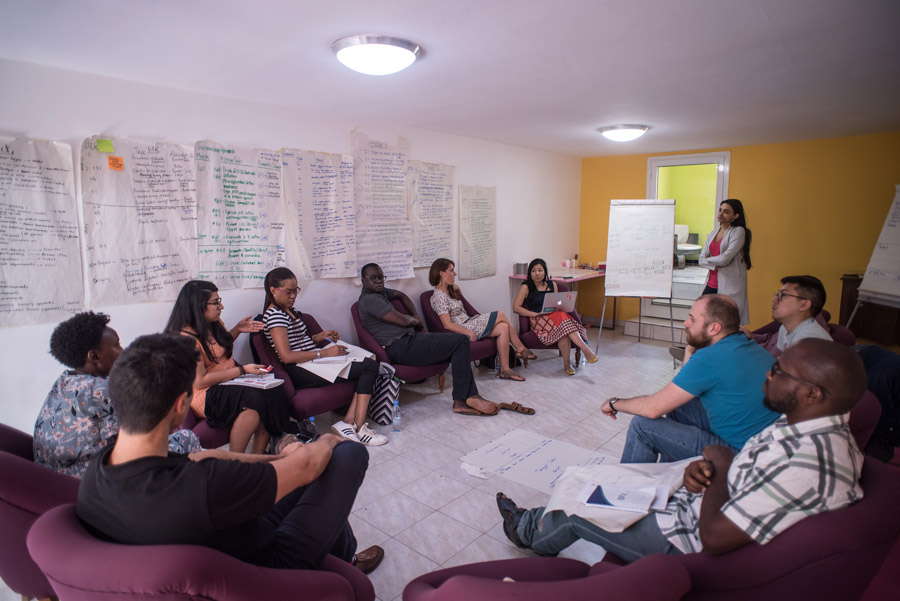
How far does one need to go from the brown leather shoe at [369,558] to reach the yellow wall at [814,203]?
5.83 m

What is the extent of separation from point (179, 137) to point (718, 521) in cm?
366

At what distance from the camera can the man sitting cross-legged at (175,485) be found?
1.14 metres

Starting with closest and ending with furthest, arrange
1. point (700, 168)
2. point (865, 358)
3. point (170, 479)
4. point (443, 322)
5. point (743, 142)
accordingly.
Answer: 1. point (170, 479)
2. point (865, 358)
3. point (443, 322)
4. point (743, 142)
5. point (700, 168)

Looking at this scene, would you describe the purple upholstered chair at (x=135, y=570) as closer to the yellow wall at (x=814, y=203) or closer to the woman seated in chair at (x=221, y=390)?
the woman seated in chair at (x=221, y=390)

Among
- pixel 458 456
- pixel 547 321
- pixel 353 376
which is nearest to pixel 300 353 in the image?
pixel 353 376

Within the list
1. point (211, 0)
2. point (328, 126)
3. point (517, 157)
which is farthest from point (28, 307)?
point (517, 157)

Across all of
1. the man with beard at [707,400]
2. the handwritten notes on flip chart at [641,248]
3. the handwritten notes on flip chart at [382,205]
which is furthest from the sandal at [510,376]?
the man with beard at [707,400]

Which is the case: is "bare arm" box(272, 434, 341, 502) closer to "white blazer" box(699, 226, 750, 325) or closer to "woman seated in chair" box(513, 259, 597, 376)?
"woman seated in chair" box(513, 259, 597, 376)

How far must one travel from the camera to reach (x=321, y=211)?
416 cm

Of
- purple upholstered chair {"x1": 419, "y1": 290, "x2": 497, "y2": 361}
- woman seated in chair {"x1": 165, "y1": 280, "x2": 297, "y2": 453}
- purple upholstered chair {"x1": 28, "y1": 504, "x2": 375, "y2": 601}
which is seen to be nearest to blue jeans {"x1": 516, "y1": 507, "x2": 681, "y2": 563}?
purple upholstered chair {"x1": 28, "y1": 504, "x2": 375, "y2": 601}

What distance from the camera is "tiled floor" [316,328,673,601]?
2.34 m

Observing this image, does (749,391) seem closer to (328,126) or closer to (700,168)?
(328,126)

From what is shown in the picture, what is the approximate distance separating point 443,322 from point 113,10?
329cm

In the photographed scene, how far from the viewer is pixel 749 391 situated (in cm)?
203
